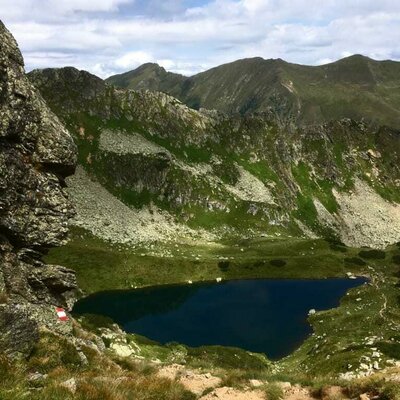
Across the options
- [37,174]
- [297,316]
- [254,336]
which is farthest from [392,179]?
[37,174]

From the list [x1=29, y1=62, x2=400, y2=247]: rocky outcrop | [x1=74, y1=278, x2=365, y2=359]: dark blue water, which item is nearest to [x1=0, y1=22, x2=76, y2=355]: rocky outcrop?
[x1=74, y1=278, x2=365, y2=359]: dark blue water

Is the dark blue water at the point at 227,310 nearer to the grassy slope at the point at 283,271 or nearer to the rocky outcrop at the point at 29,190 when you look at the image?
the grassy slope at the point at 283,271

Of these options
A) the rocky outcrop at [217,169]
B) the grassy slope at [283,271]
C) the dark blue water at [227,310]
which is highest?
the rocky outcrop at [217,169]

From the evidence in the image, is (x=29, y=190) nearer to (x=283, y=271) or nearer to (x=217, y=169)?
(x=283, y=271)

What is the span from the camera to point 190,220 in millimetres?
140375

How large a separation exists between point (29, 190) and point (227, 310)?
2580 inches

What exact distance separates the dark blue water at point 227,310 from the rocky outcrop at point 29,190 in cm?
4693

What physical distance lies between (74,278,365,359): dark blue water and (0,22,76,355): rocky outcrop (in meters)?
46.9

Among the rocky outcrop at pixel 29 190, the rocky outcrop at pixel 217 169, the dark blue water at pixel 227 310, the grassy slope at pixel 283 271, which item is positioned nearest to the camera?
the rocky outcrop at pixel 29 190

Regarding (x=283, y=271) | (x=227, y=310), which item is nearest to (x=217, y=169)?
(x=283, y=271)

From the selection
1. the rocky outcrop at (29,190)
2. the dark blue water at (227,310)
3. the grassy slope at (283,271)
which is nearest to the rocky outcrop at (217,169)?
the grassy slope at (283,271)

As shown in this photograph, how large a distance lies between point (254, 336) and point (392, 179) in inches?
5501

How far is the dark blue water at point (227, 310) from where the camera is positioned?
254ft

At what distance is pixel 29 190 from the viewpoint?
104 ft
